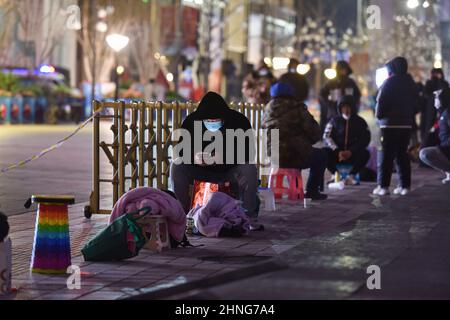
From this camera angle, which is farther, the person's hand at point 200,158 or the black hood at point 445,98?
the black hood at point 445,98

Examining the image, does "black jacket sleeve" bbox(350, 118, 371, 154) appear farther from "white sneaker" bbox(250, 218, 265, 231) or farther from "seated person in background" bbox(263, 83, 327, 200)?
"white sneaker" bbox(250, 218, 265, 231)

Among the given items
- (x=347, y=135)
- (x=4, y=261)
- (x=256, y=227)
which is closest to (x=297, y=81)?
(x=347, y=135)

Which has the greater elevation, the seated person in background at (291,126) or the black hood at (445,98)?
the black hood at (445,98)

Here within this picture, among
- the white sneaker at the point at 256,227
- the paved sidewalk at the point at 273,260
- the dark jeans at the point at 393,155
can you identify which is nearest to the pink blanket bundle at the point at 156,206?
the paved sidewalk at the point at 273,260

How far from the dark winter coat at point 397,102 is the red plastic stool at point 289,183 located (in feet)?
6.53

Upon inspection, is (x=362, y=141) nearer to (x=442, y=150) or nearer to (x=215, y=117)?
(x=442, y=150)

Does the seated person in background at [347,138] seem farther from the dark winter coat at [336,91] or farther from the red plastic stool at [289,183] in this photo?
the red plastic stool at [289,183]

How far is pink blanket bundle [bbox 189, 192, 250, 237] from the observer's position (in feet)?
37.0

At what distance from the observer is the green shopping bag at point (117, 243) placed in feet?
30.9

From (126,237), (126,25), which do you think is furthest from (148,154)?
(126,25)

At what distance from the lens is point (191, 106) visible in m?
13.6

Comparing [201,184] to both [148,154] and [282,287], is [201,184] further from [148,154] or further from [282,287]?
[282,287]

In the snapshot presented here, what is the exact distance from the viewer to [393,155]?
16.5m
